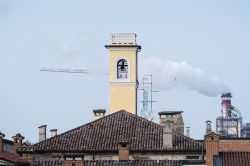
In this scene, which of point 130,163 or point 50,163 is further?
point 50,163

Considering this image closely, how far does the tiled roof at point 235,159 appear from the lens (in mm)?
54153

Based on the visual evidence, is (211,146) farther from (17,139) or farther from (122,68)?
(122,68)

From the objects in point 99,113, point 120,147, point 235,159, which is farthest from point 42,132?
point 235,159

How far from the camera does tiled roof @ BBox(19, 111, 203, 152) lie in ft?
200

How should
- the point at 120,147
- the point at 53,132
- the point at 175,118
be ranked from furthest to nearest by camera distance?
1. the point at 175,118
2. the point at 53,132
3. the point at 120,147

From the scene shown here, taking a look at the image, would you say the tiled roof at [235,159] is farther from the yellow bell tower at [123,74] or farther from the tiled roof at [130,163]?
the yellow bell tower at [123,74]

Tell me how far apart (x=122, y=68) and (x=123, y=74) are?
25.8 inches

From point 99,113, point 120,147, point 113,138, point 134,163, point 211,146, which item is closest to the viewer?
point 134,163

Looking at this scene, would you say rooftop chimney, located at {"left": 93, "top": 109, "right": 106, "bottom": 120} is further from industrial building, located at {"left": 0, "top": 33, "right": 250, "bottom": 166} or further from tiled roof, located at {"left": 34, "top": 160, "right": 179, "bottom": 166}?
tiled roof, located at {"left": 34, "top": 160, "right": 179, "bottom": 166}

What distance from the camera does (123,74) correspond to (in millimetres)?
77938

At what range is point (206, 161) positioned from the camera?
54469mm

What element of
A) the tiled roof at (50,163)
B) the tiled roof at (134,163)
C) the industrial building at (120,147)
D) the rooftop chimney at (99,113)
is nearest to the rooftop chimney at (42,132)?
the industrial building at (120,147)

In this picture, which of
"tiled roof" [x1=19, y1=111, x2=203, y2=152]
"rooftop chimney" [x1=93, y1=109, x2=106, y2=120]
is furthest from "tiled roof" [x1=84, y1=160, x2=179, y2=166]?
"rooftop chimney" [x1=93, y1=109, x2=106, y2=120]

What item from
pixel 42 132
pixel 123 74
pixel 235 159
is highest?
pixel 123 74
